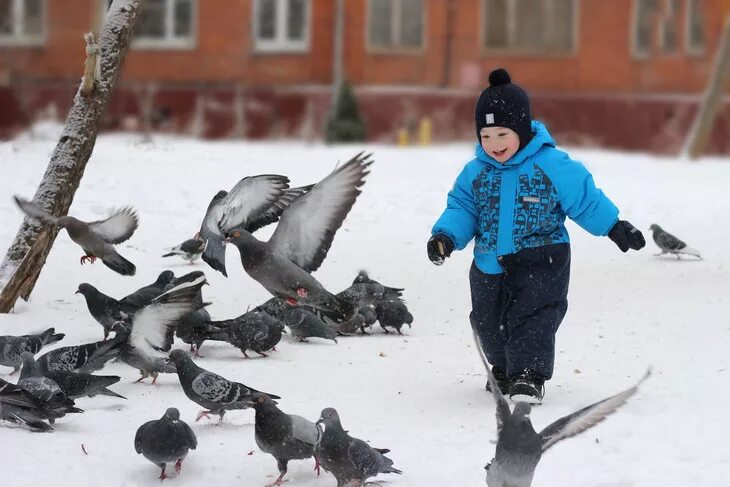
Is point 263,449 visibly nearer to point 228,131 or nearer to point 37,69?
point 228,131

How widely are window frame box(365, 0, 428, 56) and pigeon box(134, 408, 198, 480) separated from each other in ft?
69.8

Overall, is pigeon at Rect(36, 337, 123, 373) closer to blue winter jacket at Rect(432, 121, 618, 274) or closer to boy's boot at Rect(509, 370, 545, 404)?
blue winter jacket at Rect(432, 121, 618, 274)

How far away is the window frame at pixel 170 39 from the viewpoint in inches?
1057

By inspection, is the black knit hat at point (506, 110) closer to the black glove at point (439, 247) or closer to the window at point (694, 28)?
the black glove at point (439, 247)

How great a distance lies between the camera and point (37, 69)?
27.2 m

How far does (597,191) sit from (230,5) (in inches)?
824

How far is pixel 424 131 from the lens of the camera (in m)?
25.5

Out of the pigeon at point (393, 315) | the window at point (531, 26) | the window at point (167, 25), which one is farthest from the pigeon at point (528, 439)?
the window at point (167, 25)

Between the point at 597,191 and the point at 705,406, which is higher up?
the point at 597,191

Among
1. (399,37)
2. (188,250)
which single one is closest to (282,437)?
(188,250)

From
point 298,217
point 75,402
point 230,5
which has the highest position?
point 230,5

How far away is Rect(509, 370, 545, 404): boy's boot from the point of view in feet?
22.1

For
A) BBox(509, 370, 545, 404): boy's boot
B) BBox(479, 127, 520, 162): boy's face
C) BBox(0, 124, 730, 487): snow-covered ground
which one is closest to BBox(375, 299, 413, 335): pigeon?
BBox(0, 124, 730, 487): snow-covered ground

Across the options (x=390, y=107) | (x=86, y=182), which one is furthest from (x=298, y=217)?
(x=390, y=107)
